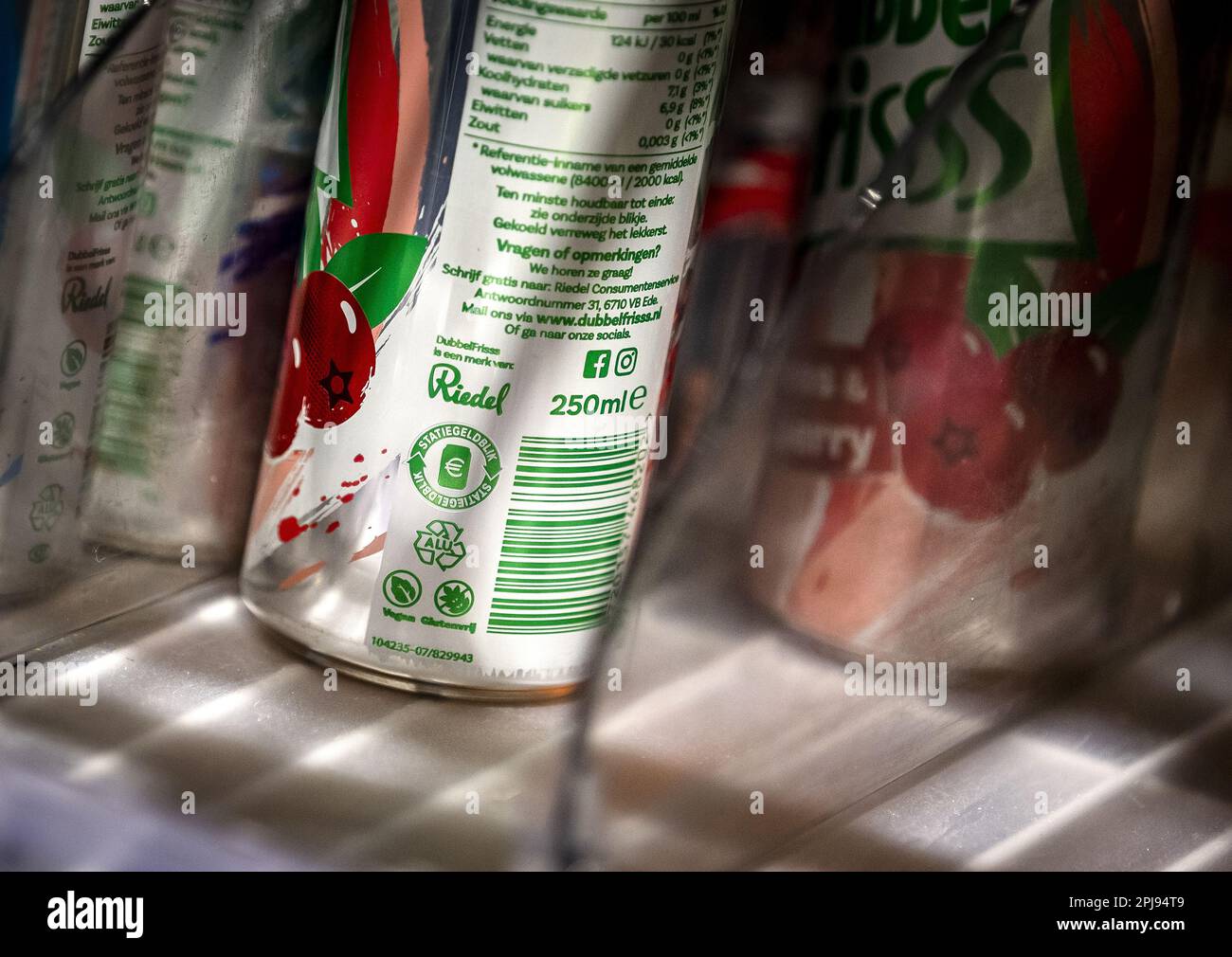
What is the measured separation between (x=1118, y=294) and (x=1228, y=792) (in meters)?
0.19

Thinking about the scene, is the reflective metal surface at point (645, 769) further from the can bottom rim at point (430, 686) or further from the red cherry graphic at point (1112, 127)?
the red cherry graphic at point (1112, 127)

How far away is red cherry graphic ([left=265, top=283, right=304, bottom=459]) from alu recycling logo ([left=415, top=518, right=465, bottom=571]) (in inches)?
2.9

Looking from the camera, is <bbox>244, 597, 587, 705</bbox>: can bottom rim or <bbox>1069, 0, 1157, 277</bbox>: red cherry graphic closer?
<bbox>1069, 0, 1157, 277</bbox>: red cherry graphic

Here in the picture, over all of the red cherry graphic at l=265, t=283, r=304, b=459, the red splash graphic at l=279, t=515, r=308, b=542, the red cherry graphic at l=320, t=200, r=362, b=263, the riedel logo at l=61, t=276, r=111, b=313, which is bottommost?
the red splash graphic at l=279, t=515, r=308, b=542

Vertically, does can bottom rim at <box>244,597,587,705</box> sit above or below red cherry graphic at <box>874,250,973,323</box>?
below

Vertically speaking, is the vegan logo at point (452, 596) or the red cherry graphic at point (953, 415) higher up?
the red cherry graphic at point (953, 415)

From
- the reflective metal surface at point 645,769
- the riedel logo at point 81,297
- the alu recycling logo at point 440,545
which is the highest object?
the riedel logo at point 81,297

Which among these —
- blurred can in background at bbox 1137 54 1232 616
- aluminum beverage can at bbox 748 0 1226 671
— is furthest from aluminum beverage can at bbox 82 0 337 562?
blurred can in background at bbox 1137 54 1232 616

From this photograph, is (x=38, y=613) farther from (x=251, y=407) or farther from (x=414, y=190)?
(x=414, y=190)

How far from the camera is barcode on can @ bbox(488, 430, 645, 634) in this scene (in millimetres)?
516

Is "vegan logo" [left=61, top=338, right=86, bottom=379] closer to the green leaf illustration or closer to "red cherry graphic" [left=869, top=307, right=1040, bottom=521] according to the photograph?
the green leaf illustration

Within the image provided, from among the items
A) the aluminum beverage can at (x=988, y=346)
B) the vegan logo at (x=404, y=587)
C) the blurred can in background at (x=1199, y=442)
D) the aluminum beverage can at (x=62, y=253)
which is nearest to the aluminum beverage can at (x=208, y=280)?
the aluminum beverage can at (x=62, y=253)

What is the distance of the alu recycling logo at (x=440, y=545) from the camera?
1.69 ft

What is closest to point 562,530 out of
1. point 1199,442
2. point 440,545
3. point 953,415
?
point 440,545
